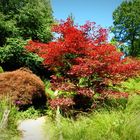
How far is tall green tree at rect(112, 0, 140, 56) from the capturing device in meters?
41.6

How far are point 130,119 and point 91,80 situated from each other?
5400 mm

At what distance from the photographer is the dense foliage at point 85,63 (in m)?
12.5

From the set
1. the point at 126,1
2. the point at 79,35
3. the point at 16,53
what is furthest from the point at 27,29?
the point at 126,1

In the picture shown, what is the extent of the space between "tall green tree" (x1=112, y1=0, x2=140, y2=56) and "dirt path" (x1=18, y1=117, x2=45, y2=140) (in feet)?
98.5

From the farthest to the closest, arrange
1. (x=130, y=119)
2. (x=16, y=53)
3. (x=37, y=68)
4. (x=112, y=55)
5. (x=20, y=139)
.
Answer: (x=37, y=68) → (x=16, y=53) → (x=112, y=55) → (x=20, y=139) → (x=130, y=119)

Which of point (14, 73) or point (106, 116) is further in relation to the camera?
point (14, 73)

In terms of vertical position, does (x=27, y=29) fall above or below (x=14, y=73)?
above

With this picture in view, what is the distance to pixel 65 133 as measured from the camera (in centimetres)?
843

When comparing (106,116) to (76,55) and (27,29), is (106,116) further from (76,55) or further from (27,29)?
(27,29)

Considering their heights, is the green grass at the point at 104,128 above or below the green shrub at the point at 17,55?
below

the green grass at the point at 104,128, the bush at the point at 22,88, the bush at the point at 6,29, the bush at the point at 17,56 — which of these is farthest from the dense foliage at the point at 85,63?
the bush at the point at 6,29

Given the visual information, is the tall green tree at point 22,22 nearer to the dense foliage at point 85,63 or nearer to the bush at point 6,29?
the bush at point 6,29

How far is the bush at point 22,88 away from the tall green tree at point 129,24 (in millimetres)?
28012

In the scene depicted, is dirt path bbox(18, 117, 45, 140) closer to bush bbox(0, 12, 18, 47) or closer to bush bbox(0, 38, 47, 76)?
bush bbox(0, 38, 47, 76)
